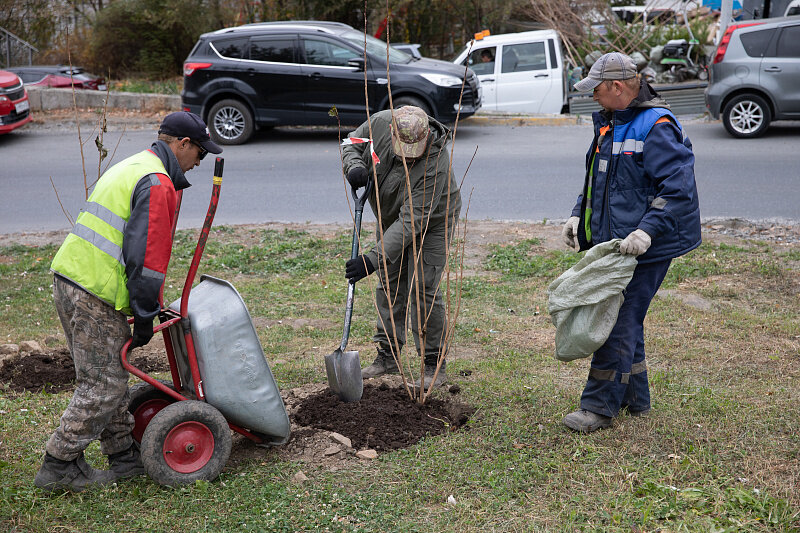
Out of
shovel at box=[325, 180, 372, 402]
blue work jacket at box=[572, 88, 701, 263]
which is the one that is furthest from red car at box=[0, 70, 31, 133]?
blue work jacket at box=[572, 88, 701, 263]

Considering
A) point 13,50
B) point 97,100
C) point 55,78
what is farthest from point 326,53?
point 13,50

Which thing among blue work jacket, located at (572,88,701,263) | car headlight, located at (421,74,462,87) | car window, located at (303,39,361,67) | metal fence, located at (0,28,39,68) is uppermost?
metal fence, located at (0,28,39,68)

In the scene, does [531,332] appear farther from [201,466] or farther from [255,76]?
A: [255,76]

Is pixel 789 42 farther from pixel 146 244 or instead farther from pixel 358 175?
pixel 146 244

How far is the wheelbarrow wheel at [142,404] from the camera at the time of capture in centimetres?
363

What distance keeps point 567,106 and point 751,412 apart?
12061 millimetres

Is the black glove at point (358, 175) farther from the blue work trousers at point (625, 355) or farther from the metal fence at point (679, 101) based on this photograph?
the metal fence at point (679, 101)

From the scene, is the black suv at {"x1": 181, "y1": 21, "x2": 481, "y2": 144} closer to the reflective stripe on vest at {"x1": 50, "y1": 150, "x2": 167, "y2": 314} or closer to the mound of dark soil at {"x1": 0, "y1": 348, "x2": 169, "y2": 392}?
the mound of dark soil at {"x1": 0, "y1": 348, "x2": 169, "y2": 392}

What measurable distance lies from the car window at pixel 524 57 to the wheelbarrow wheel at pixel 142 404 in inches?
476

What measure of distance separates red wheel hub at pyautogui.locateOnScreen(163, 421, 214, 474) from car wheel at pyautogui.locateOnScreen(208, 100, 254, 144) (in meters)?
9.87

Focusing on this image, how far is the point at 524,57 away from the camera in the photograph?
14.4m

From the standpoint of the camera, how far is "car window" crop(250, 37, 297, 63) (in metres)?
12.4

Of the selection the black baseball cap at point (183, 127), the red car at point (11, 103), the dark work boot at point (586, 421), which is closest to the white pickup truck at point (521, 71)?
the red car at point (11, 103)

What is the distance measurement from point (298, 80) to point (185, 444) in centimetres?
966
